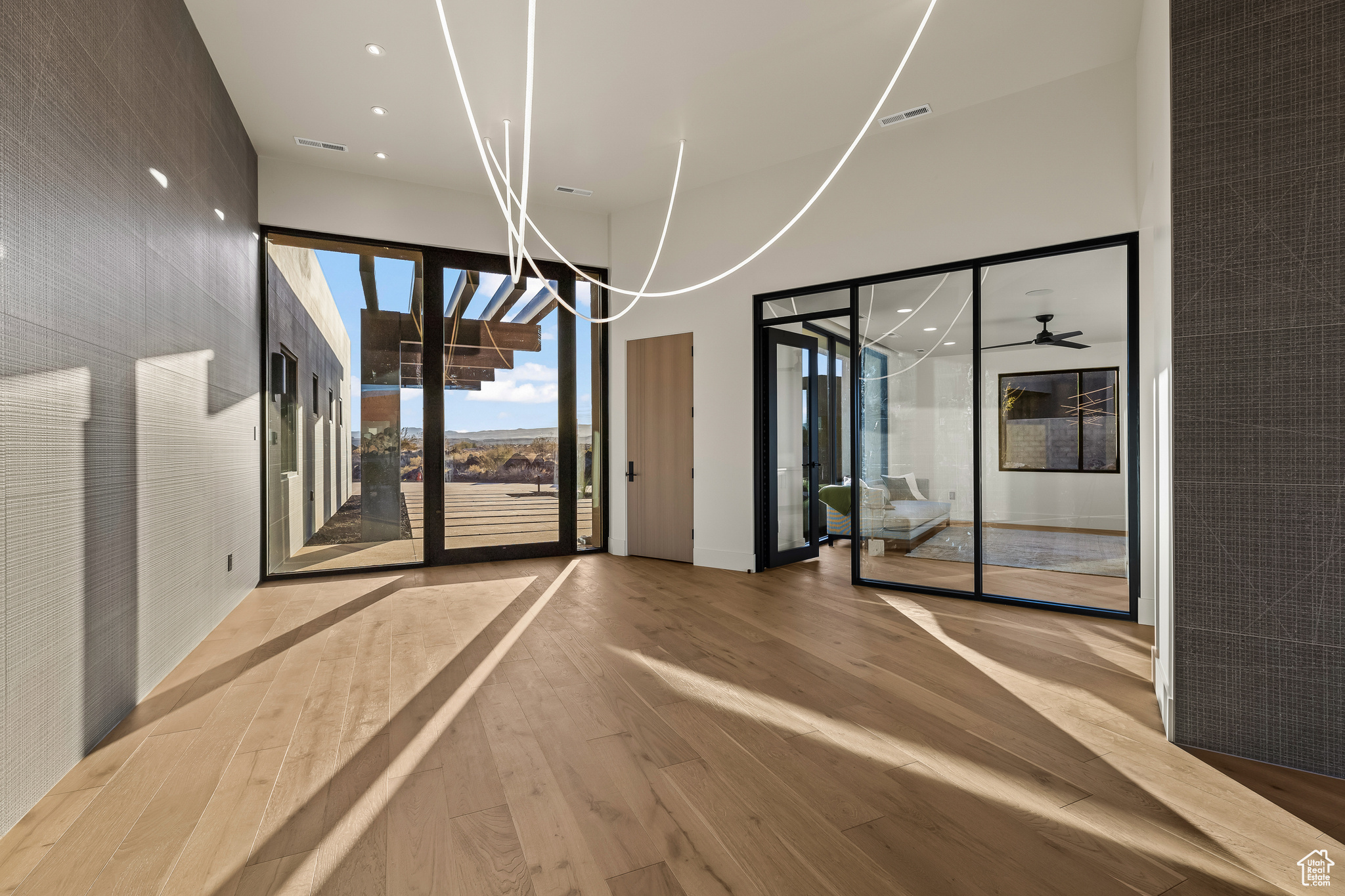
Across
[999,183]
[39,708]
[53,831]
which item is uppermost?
[999,183]

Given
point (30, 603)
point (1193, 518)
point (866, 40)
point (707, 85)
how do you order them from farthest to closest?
point (707, 85), point (866, 40), point (1193, 518), point (30, 603)

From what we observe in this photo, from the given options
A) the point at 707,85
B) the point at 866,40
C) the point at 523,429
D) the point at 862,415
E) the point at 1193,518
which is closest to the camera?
the point at 1193,518

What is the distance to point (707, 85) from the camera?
4172 mm

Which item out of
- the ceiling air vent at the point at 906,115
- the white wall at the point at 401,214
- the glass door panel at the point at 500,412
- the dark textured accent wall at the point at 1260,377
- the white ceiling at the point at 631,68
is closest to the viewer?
the dark textured accent wall at the point at 1260,377

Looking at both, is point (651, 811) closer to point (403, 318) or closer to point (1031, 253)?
point (1031, 253)

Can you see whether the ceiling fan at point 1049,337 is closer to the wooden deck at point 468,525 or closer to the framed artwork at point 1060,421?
the framed artwork at point 1060,421

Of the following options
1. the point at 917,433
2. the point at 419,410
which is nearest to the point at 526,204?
the point at 419,410

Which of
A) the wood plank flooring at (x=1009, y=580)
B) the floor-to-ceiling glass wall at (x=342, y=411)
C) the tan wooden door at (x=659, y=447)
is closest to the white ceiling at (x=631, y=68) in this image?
the floor-to-ceiling glass wall at (x=342, y=411)

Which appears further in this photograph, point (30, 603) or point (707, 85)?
point (707, 85)

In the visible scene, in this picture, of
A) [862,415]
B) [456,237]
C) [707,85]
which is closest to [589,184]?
[456,237]

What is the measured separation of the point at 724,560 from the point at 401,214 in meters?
4.22

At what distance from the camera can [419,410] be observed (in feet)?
18.9

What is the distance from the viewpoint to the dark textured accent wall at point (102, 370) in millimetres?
1927

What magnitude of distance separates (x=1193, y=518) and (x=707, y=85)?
366 cm
